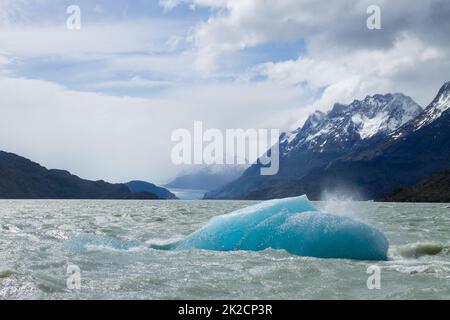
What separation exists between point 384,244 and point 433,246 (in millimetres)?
4998

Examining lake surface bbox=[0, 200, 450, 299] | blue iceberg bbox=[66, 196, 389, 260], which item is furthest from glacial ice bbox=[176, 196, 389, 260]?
lake surface bbox=[0, 200, 450, 299]

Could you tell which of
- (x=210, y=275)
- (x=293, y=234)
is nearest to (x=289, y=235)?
(x=293, y=234)

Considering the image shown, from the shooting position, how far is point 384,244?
81.4 feet

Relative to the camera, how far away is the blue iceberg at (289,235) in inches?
966

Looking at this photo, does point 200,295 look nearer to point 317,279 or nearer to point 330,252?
point 317,279

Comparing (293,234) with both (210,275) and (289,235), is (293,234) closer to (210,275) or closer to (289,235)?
(289,235)

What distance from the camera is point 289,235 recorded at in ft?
84.0

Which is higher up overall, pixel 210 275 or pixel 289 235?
pixel 289 235

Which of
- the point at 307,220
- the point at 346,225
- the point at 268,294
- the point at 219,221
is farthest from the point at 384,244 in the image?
the point at 268,294

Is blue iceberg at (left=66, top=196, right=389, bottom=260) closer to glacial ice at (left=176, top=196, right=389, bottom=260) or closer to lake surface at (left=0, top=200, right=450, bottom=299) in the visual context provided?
glacial ice at (left=176, top=196, right=389, bottom=260)

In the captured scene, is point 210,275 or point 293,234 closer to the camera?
point 210,275

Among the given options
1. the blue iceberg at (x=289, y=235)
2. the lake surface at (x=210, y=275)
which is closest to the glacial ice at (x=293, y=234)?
the blue iceberg at (x=289, y=235)

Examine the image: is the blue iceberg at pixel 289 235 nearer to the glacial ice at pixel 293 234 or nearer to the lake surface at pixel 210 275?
the glacial ice at pixel 293 234
